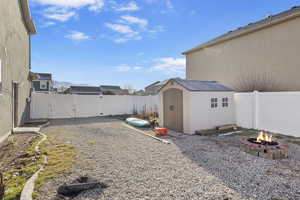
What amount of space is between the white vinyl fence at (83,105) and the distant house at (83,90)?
57.9 feet

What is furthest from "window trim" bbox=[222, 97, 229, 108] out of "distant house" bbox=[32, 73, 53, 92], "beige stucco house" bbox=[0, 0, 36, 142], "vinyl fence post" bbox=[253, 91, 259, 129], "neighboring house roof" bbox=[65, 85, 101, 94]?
"distant house" bbox=[32, 73, 53, 92]

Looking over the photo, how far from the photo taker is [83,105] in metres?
13.6

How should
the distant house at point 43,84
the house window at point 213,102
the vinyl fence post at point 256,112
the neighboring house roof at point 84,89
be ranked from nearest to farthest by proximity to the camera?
the house window at point 213,102 < the vinyl fence post at point 256,112 < the distant house at point 43,84 < the neighboring house roof at point 84,89

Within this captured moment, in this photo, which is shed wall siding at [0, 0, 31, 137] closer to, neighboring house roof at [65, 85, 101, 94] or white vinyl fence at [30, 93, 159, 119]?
white vinyl fence at [30, 93, 159, 119]

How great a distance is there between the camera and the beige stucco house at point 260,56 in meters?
8.76

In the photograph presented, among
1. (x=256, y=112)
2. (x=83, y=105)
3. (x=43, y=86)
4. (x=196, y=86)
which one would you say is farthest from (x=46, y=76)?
→ (x=256, y=112)

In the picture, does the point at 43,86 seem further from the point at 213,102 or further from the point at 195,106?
the point at 213,102

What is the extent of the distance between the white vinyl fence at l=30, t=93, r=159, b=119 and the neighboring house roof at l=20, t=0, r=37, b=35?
175 inches

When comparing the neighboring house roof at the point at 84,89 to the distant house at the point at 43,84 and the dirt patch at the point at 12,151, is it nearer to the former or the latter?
the distant house at the point at 43,84

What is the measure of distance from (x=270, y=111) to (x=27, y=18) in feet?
46.8

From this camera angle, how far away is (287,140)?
21.1 feet

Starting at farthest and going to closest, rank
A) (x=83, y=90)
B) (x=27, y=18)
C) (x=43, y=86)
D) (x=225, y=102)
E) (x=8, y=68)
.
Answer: (x=83, y=90), (x=43, y=86), (x=27, y=18), (x=225, y=102), (x=8, y=68)

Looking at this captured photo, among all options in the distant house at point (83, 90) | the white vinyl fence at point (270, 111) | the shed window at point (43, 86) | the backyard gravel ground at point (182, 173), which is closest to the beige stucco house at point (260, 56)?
the white vinyl fence at point (270, 111)

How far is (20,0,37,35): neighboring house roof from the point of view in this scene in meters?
8.86
